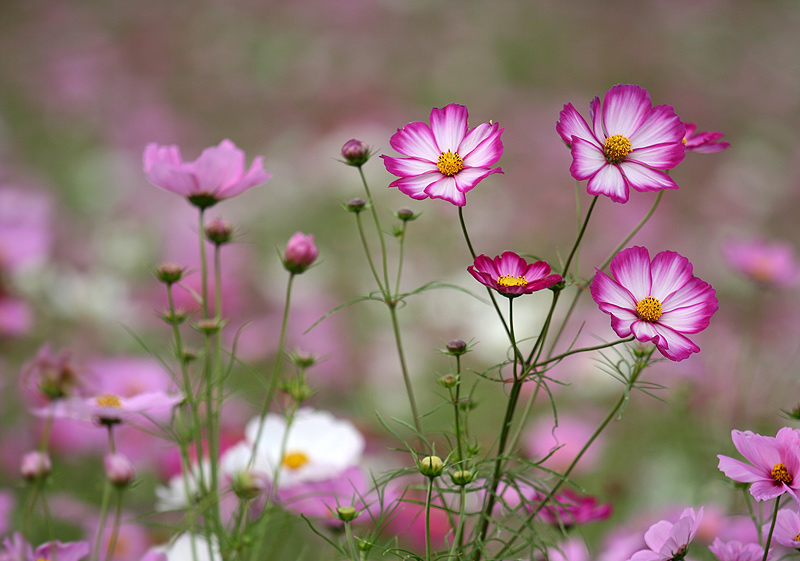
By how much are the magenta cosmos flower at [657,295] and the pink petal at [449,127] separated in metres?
0.12

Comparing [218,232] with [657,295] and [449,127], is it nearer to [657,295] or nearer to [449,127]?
[449,127]

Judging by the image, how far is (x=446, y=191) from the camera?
0.39m

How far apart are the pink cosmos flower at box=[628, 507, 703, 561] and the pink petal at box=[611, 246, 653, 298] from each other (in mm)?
122

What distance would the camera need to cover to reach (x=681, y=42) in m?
3.62

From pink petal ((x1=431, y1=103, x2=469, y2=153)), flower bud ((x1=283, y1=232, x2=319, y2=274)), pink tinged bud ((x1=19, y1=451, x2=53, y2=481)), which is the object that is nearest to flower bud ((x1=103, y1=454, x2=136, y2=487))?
pink tinged bud ((x1=19, y1=451, x2=53, y2=481))

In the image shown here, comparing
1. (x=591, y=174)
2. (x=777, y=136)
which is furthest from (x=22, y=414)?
(x=777, y=136)

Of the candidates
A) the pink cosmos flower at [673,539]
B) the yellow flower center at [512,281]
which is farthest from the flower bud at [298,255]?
the pink cosmos flower at [673,539]

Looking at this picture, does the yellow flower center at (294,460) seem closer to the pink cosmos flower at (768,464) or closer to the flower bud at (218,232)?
the flower bud at (218,232)

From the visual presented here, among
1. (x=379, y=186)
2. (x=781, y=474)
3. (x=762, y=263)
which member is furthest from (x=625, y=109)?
(x=379, y=186)

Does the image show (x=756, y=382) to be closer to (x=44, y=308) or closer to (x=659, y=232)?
(x=659, y=232)

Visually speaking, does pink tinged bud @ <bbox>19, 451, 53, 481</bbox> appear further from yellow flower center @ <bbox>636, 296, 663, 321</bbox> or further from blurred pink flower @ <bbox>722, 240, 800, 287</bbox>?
blurred pink flower @ <bbox>722, 240, 800, 287</bbox>

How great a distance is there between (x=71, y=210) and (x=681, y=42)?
10.3 feet

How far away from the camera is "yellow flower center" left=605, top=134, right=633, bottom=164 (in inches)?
15.6

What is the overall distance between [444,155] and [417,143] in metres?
0.02
